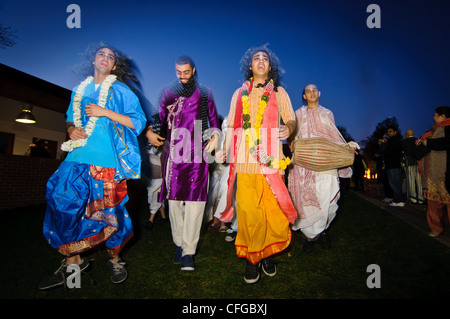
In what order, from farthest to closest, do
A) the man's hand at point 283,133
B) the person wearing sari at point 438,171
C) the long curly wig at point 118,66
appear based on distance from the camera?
the person wearing sari at point 438,171 → the long curly wig at point 118,66 → the man's hand at point 283,133

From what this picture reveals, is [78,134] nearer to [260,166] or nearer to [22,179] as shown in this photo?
[260,166]

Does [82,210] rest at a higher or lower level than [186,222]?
higher

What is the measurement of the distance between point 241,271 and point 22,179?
825 centimetres

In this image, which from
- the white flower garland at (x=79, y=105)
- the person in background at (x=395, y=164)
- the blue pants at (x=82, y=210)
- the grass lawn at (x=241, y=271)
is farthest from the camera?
the person in background at (x=395, y=164)

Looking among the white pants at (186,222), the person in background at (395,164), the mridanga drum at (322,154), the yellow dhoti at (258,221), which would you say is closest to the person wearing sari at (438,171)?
the mridanga drum at (322,154)

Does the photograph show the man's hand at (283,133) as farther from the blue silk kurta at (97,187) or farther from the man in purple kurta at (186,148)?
the blue silk kurta at (97,187)

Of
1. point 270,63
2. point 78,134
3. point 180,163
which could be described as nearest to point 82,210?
point 78,134

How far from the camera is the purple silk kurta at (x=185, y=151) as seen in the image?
283 centimetres

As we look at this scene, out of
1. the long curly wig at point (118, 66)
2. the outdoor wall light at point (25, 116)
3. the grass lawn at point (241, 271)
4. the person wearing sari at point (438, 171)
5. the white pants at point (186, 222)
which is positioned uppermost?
the outdoor wall light at point (25, 116)

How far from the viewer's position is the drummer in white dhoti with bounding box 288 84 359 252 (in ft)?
11.0

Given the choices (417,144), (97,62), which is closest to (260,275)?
(97,62)

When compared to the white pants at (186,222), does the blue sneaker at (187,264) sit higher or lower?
lower

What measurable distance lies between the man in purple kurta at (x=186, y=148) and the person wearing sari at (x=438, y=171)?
3.65 m

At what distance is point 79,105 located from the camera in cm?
255
